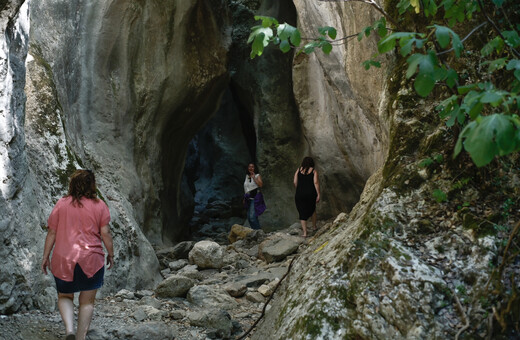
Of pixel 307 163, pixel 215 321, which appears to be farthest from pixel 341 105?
pixel 215 321

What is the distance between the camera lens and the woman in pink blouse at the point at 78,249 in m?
4.04

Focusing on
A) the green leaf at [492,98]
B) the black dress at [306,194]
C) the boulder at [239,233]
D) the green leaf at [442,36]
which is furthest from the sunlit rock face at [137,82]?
the green leaf at [492,98]

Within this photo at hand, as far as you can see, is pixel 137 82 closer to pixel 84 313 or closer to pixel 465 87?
pixel 84 313

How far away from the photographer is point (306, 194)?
959 cm

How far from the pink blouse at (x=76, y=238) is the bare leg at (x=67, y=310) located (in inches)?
6.7

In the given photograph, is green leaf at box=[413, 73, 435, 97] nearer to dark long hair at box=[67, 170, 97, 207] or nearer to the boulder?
dark long hair at box=[67, 170, 97, 207]

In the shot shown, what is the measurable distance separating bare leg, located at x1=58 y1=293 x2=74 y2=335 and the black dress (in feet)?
19.5

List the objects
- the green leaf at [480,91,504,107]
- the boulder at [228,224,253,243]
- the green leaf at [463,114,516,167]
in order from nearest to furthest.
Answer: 1. the green leaf at [463,114,516,167]
2. the green leaf at [480,91,504,107]
3. the boulder at [228,224,253,243]


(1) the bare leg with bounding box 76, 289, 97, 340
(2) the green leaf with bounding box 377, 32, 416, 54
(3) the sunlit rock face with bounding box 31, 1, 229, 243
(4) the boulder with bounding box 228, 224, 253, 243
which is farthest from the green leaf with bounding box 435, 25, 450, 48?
(4) the boulder with bounding box 228, 224, 253, 243

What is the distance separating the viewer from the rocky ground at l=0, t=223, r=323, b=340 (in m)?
4.60

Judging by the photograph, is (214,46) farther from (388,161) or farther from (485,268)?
(485,268)

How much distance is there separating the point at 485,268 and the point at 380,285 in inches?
23.2

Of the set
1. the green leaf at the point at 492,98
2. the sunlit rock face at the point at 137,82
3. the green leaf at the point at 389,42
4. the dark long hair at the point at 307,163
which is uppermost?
the sunlit rock face at the point at 137,82

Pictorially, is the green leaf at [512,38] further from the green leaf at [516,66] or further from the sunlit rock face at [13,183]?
A: the sunlit rock face at [13,183]
